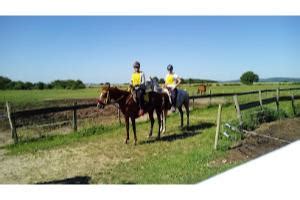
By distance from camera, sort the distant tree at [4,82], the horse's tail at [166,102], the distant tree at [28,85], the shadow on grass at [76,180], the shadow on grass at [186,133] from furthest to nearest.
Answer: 1. the horse's tail at [166,102]
2. the shadow on grass at [186,133]
3. the distant tree at [28,85]
4. the distant tree at [4,82]
5. the shadow on grass at [76,180]

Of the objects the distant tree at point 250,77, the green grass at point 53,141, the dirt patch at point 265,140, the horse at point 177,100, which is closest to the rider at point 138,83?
the horse at point 177,100

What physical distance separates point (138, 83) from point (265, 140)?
349 centimetres

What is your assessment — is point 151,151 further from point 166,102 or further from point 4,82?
point 4,82

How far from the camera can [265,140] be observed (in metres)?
9.16

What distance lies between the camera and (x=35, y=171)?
7246 mm

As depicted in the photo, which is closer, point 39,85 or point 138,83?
point 39,85

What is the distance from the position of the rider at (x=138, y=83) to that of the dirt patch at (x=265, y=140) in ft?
9.17

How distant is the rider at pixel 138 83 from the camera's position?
9061 millimetres

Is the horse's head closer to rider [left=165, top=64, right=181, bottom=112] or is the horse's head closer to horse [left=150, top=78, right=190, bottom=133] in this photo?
horse [left=150, top=78, right=190, bottom=133]

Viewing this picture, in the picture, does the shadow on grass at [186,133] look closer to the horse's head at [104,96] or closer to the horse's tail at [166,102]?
the horse's tail at [166,102]

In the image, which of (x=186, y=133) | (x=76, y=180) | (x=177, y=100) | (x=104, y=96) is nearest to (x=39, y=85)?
(x=104, y=96)

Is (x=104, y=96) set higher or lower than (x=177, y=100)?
higher

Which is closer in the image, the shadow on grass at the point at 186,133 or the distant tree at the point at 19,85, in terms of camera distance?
the distant tree at the point at 19,85
